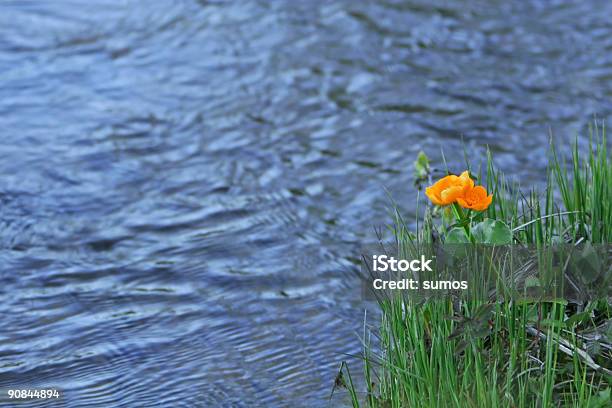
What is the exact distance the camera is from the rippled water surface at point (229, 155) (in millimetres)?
3990

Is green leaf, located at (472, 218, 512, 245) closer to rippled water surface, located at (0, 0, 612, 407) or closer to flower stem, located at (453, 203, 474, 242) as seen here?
flower stem, located at (453, 203, 474, 242)

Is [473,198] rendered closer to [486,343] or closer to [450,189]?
[450,189]

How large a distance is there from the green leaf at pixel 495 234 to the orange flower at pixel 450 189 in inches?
6.6

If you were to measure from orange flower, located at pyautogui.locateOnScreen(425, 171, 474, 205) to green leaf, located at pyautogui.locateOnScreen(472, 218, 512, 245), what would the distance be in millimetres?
168

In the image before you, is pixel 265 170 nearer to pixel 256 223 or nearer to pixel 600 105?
pixel 256 223

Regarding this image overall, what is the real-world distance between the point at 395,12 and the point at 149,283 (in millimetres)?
3991

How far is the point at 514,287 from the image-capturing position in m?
2.85

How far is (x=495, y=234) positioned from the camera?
9.51 ft

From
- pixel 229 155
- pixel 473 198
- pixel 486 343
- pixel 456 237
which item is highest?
pixel 473 198

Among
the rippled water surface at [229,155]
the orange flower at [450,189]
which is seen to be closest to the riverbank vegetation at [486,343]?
the orange flower at [450,189]

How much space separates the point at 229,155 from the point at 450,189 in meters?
3.14

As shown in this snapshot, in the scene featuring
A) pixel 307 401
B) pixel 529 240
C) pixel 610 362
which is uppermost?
pixel 529 240

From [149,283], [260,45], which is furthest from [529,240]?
[260,45]

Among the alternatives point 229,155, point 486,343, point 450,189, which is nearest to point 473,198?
point 450,189
